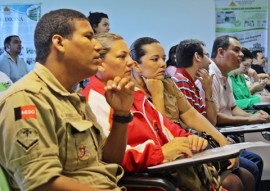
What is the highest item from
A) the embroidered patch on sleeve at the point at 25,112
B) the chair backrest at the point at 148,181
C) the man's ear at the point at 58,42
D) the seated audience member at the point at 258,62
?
the man's ear at the point at 58,42

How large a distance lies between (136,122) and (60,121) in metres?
0.58

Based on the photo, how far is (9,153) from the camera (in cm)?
110

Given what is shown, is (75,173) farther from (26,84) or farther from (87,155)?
(26,84)

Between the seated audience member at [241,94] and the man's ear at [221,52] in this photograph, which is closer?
the man's ear at [221,52]

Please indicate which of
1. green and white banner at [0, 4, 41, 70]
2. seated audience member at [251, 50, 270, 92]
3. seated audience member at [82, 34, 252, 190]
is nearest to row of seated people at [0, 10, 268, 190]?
seated audience member at [82, 34, 252, 190]

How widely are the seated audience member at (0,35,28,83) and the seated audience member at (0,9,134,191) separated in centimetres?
452

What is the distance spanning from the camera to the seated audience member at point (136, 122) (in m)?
1.55

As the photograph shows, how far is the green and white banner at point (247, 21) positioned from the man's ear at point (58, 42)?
5.32 meters

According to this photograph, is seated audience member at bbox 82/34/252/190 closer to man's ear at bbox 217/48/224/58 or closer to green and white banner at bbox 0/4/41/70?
man's ear at bbox 217/48/224/58

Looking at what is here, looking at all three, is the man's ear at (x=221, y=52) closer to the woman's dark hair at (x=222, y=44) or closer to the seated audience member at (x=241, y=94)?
the woman's dark hair at (x=222, y=44)

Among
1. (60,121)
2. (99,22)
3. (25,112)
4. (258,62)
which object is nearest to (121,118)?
(60,121)

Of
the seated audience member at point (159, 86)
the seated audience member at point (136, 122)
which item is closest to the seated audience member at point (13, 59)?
the seated audience member at point (159, 86)

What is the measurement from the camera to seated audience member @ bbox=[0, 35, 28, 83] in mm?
5711

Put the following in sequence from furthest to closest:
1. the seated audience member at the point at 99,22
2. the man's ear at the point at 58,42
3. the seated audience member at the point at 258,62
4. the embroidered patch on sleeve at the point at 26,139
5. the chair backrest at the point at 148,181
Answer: the seated audience member at the point at 258,62, the seated audience member at the point at 99,22, the chair backrest at the point at 148,181, the man's ear at the point at 58,42, the embroidered patch on sleeve at the point at 26,139
